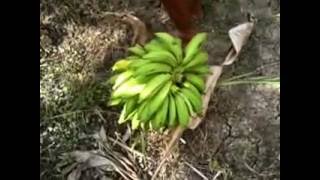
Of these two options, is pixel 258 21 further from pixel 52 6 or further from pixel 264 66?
pixel 52 6

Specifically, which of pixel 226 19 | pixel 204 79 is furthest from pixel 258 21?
pixel 204 79

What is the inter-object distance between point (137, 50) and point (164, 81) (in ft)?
0.30

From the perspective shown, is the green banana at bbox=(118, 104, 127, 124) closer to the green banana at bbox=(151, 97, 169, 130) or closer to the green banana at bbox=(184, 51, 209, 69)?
the green banana at bbox=(151, 97, 169, 130)

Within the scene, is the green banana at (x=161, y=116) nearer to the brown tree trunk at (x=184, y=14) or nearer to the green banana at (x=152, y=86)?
the green banana at (x=152, y=86)

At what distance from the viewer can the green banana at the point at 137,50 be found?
1.29 m

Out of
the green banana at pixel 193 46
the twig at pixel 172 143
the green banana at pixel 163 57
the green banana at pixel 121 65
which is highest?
the green banana at pixel 193 46

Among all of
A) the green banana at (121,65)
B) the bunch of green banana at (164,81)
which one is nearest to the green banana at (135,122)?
the bunch of green banana at (164,81)

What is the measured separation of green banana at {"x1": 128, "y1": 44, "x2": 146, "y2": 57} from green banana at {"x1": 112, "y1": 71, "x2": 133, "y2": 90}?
0.15 ft

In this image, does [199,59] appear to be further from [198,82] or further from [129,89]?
[129,89]

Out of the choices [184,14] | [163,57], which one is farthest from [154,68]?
[184,14]

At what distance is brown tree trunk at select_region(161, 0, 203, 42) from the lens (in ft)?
4.26

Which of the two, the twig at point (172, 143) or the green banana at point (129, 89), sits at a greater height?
the green banana at point (129, 89)

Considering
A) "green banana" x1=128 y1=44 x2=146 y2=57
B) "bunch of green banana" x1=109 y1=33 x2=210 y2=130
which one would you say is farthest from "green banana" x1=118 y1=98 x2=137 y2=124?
"green banana" x1=128 y1=44 x2=146 y2=57

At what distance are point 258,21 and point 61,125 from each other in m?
0.49
